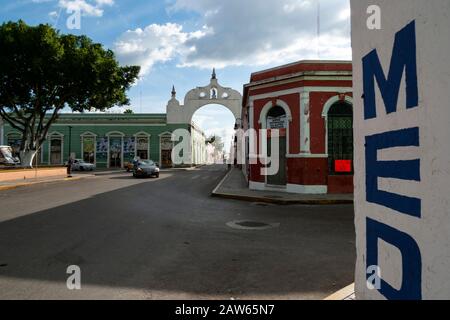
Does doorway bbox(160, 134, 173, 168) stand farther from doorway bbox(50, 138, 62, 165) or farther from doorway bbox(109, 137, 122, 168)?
doorway bbox(50, 138, 62, 165)

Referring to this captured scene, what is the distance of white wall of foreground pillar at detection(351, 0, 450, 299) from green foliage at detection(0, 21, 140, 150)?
2430 centimetres

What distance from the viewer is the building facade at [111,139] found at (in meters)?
50.8

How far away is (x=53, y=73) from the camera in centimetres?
2333

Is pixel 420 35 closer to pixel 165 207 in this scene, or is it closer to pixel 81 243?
pixel 81 243

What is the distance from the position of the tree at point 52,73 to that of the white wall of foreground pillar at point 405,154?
24.3m

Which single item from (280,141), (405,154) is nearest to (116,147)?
(280,141)

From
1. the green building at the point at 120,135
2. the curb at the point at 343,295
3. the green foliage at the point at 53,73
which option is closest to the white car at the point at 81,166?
the green building at the point at 120,135

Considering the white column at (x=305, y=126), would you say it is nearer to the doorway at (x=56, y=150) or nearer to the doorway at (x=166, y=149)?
the doorway at (x=166, y=149)

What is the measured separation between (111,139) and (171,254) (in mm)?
48516

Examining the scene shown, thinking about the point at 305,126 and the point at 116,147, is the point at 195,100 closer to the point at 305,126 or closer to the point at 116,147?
the point at 116,147

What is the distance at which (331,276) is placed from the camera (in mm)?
4590

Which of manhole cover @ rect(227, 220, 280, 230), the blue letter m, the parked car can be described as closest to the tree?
the parked car
